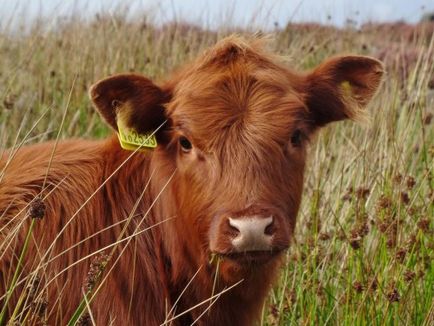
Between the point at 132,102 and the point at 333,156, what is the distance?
136 inches

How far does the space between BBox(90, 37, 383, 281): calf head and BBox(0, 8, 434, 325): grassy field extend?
0.54m

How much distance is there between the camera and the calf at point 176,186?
13.5 feet

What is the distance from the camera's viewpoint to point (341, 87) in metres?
4.75

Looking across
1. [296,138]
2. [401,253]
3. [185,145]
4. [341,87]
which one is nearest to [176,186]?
[185,145]

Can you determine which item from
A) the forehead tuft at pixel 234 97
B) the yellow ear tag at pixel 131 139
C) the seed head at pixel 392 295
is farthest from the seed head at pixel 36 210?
the seed head at pixel 392 295

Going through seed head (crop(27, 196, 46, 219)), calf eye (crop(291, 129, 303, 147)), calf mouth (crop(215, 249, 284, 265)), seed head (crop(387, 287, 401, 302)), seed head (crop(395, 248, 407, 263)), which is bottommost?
seed head (crop(387, 287, 401, 302))

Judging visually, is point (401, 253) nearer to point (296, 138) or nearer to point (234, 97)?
point (296, 138)

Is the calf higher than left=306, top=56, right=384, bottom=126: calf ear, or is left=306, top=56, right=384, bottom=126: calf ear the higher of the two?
left=306, top=56, right=384, bottom=126: calf ear

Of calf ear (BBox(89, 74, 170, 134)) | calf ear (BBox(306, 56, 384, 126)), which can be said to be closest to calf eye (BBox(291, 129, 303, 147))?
calf ear (BBox(306, 56, 384, 126))

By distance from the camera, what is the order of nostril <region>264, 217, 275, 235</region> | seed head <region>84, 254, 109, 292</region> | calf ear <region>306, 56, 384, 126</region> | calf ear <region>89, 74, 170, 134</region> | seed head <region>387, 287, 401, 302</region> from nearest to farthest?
seed head <region>84, 254, 109, 292</region> < nostril <region>264, 217, 275, 235</region> < seed head <region>387, 287, 401, 302</region> < calf ear <region>89, 74, 170, 134</region> < calf ear <region>306, 56, 384, 126</region>

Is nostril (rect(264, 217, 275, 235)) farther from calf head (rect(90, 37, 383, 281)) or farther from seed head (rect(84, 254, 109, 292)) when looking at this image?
seed head (rect(84, 254, 109, 292))

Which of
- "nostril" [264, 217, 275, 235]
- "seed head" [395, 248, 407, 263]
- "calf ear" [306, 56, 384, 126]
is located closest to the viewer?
"nostril" [264, 217, 275, 235]

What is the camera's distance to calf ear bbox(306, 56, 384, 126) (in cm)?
468

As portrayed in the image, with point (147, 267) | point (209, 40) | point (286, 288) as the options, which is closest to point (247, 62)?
point (147, 267)
